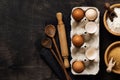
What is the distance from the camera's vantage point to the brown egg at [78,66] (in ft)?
4.48

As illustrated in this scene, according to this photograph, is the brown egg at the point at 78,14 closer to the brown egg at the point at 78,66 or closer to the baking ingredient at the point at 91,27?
the baking ingredient at the point at 91,27

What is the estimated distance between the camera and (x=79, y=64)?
1367 millimetres

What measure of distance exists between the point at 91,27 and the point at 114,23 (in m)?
0.08

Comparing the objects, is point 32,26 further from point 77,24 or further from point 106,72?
point 106,72

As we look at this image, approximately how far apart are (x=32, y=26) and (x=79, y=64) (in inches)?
9.2

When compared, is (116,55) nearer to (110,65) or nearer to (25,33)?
(110,65)

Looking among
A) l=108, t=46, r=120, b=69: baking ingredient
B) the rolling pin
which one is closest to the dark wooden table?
the rolling pin

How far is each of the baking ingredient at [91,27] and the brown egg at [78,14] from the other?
0.03 meters

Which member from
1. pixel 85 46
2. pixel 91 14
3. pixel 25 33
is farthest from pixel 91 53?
pixel 25 33

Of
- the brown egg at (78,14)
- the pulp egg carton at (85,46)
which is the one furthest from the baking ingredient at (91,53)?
the brown egg at (78,14)

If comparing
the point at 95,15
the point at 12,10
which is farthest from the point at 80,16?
the point at 12,10

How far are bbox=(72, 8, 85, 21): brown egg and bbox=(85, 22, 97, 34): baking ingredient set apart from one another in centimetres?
3

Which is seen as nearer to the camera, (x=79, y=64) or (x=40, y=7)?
(x=79, y=64)

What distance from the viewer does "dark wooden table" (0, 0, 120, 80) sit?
57.6 inches
